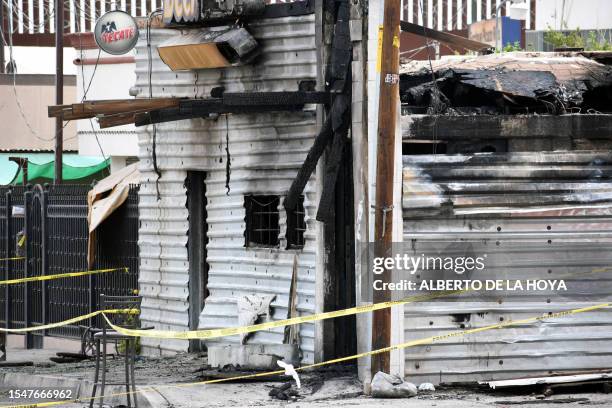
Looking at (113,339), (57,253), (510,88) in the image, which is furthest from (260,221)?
(57,253)

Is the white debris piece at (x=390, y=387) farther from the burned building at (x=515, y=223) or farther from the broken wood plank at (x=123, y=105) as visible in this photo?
the broken wood plank at (x=123, y=105)

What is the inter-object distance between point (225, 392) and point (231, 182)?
10.5 feet

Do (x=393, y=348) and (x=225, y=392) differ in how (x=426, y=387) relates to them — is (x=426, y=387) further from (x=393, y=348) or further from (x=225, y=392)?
(x=225, y=392)

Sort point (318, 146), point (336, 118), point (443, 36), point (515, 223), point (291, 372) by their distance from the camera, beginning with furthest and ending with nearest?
point (443, 36)
point (318, 146)
point (336, 118)
point (291, 372)
point (515, 223)

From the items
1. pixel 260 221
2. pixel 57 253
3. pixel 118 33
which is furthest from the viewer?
pixel 57 253

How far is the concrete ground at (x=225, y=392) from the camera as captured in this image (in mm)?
Result: 12492

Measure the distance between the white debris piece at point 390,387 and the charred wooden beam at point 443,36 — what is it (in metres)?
4.12

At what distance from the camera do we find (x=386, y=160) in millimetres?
12867

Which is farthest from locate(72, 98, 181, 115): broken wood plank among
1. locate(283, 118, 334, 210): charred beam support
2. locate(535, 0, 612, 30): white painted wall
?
locate(535, 0, 612, 30): white painted wall

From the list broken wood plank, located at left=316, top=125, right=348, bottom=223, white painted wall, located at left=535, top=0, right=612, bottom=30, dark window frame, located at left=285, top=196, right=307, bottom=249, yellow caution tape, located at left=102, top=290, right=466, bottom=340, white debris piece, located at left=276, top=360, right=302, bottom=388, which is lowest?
white debris piece, located at left=276, top=360, right=302, bottom=388

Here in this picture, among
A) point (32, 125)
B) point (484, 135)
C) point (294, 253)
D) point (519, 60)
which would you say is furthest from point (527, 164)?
point (32, 125)

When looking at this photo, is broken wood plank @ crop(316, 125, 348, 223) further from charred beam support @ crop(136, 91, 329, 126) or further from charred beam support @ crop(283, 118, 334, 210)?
charred beam support @ crop(136, 91, 329, 126)

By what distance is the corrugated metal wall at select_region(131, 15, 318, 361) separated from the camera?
14797mm

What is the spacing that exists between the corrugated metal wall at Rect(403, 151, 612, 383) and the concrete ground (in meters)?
0.46
